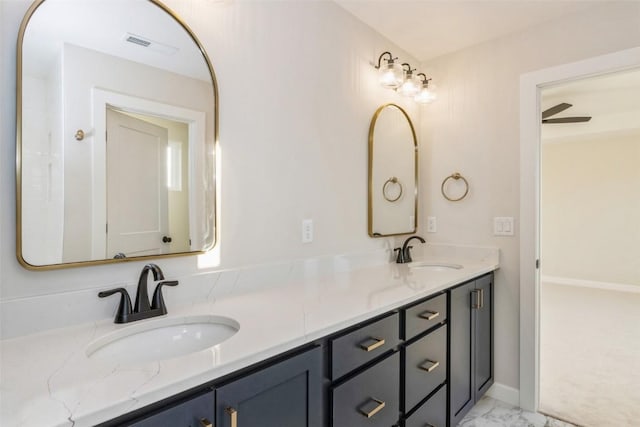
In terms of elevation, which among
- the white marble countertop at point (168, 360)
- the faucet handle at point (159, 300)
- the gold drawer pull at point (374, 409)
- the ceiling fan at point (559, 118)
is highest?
the ceiling fan at point (559, 118)

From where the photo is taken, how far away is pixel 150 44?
1.21m

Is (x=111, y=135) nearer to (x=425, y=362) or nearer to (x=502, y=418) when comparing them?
(x=425, y=362)

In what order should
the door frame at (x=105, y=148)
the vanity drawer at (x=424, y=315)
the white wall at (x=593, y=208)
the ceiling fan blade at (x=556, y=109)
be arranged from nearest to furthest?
the door frame at (x=105, y=148) → the vanity drawer at (x=424, y=315) → the ceiling fan blade at (x=556, y=109) → the white wall at (x=593, y=208)

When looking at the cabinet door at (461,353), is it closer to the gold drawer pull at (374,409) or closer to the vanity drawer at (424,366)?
the vanity drawer at (424,366)

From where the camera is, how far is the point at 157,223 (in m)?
1.22

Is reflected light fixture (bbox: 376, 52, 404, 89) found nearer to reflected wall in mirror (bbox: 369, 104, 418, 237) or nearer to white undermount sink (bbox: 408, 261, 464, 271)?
reflected wall in mirror (bbox: 369, 104, 418, 237)

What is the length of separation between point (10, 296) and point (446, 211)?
239 cm

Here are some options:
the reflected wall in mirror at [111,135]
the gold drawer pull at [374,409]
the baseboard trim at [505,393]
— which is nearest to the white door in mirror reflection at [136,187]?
the reflected wall in mirror at [111,135]

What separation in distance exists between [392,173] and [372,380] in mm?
1454

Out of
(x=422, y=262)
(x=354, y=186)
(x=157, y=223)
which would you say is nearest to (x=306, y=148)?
(x=354, y=186)

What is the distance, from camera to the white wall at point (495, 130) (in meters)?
2.00

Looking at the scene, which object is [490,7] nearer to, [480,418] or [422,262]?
[422,262]

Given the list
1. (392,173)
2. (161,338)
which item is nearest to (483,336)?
(392,173)

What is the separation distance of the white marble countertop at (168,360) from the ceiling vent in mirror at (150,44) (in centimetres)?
90
